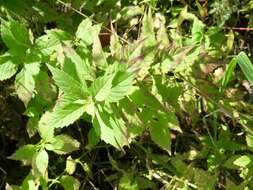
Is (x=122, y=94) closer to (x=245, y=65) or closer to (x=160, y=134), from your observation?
(x=160, y=134)

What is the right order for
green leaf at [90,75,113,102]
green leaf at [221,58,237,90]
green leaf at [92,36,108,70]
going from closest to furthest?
green leaf at [90,75,113,102] < green leaf at [92,36,108,70] < green leaf at [221,58,237,90]

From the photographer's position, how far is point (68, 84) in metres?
1.29

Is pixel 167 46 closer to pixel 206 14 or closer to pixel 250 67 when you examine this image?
pixel 250 67

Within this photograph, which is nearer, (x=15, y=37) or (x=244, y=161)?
(x=15, y=37)

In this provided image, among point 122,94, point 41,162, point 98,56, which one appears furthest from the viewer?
point 41,162

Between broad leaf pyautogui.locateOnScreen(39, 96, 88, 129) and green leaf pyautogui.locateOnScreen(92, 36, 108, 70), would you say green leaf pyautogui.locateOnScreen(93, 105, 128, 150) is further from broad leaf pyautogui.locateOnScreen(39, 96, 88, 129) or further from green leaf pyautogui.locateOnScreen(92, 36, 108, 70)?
green leaf pyautogui.locateOnScreen(92, 36, 108, 70)

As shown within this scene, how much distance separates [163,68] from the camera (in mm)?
1447

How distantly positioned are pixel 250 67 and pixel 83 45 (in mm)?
529

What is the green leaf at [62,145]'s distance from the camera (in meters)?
1.55

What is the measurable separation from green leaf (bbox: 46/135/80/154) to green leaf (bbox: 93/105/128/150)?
27cm

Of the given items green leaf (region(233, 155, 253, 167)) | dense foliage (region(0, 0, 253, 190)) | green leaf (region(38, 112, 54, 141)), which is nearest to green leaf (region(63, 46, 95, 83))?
dense foliage (region(0, 0, 253, 190))

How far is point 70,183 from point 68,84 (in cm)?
47

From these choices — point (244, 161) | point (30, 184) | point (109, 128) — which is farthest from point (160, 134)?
point (30, 184)

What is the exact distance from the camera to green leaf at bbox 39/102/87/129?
128 centimetres
